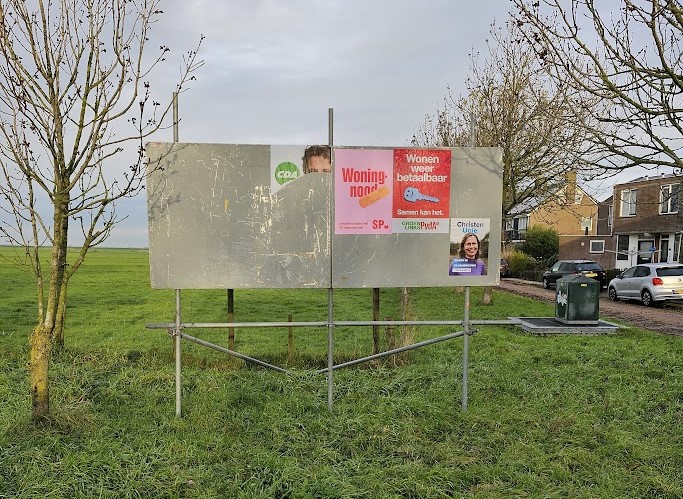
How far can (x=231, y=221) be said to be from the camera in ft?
16.2

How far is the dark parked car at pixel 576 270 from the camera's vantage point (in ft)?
78.0

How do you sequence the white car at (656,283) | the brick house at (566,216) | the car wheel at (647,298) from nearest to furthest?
the white car at (656,283)
the car wheel at (647,298)
the brick house at (566,216)

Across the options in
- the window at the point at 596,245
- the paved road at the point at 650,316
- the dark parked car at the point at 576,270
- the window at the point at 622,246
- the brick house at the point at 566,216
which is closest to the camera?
the paved road at the point at 650,316

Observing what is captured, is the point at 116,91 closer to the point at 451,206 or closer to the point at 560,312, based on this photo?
the point at 451,206

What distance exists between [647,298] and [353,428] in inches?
694

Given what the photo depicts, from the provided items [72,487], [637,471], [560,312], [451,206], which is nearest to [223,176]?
[451,206]

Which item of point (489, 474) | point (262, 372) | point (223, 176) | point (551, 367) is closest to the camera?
point (489, 474)

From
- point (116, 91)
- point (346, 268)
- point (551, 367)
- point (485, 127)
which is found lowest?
point (551, 367)

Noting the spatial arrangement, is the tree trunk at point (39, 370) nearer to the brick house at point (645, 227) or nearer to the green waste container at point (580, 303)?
the green waste container at point (580, 303)

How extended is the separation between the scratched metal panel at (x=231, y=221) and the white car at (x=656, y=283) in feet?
56.5

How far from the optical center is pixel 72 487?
344 centimetres

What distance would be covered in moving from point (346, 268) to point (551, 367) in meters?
3.96

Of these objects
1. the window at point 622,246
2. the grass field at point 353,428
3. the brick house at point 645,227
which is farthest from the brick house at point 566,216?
the grass field at point 353,428

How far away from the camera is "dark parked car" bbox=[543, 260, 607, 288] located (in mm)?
23766
